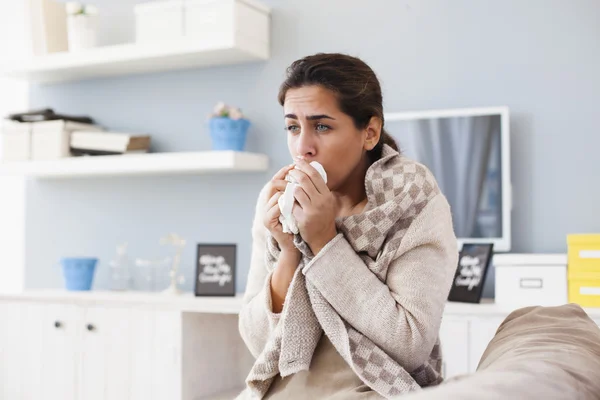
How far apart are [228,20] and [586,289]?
1675 mm

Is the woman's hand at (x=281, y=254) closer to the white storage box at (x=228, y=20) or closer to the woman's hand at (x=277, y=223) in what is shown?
the woman's hand at (x=277, y=223)

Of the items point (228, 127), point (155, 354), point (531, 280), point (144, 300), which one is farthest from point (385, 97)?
point (155, 354)

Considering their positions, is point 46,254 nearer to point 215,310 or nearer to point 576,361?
point 215,310

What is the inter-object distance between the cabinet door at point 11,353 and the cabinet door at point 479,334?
1.91 m

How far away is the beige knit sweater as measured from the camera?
143cm

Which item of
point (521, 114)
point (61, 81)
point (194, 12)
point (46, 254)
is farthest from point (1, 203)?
point (521, 114)

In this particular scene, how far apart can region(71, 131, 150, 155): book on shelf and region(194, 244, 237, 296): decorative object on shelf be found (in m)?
0.58

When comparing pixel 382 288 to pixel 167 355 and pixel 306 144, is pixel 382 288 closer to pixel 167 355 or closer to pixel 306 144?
pixel 306 144

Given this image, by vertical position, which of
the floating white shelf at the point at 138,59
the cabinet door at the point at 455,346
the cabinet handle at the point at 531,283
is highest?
the floating white shelf at the point at 138,59

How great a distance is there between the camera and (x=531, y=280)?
2.63 m

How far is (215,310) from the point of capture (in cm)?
295

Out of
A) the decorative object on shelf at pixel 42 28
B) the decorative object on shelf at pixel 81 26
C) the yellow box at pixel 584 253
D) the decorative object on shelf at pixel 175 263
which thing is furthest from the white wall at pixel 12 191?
the yellow box at pixel 584 253

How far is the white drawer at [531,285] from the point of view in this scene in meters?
2.59

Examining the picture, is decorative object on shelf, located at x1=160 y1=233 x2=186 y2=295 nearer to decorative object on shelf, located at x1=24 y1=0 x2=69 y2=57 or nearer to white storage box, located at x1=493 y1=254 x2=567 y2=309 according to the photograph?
decorative object on shelf, located at x1=24 y1=0 x2=69 y2=57
